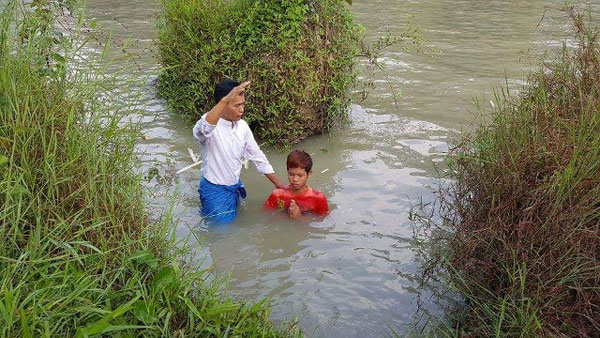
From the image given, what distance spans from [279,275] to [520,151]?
1930mm

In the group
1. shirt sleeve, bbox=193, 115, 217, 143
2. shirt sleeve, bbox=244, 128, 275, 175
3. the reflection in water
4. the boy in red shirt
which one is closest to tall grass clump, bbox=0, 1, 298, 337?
the reflection in water

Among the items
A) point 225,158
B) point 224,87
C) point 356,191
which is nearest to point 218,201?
point 225,158

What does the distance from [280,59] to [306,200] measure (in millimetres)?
1698

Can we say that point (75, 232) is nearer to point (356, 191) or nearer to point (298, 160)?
point (298, 160)

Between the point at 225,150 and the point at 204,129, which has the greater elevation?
the point at 204,129

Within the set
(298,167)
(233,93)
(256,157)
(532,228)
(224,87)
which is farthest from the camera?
(256,157)

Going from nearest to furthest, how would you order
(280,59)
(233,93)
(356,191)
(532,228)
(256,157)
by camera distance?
(532,228), (233,93), (256,157), (356,191), (280,59)

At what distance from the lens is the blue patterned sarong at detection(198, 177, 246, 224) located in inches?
208

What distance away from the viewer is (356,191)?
19.6 feet

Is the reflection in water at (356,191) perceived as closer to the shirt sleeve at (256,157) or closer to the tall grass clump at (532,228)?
the shirt sleeve at (256,157)

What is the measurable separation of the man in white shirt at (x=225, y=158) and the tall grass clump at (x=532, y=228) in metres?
1.92

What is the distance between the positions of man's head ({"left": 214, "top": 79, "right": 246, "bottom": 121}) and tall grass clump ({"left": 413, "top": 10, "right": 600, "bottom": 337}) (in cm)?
190

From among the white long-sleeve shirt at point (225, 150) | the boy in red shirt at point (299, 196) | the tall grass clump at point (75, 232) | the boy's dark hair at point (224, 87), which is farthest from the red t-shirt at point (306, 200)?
the tall grass clump at point (75, 232)

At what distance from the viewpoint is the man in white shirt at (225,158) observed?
5215 mm
